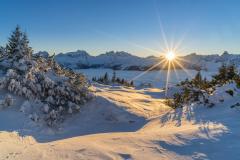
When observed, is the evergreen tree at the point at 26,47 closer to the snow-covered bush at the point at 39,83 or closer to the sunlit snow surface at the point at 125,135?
the snow-covered bush at the point at 39,83

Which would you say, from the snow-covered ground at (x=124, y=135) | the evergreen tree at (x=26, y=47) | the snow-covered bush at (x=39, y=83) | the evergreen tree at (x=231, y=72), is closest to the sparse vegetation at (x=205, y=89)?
the evergreen tree at (x=231, y=72)

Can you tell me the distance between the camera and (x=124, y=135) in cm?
1037

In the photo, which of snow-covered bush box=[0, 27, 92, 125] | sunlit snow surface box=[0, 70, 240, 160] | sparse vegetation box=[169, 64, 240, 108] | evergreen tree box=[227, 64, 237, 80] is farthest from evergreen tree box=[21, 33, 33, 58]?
evergreen tree box=[227, 64, 237, 80]

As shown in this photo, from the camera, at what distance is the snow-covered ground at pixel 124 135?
803cm

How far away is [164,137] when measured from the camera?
918cm

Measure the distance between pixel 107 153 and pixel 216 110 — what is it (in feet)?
25.9

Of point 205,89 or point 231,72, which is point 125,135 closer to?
point 205,89

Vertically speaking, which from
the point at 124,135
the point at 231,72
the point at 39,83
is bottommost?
the point at 124,135

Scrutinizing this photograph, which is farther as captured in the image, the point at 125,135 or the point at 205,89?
the point at 205,89

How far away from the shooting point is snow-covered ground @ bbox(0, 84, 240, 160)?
8.03 metres

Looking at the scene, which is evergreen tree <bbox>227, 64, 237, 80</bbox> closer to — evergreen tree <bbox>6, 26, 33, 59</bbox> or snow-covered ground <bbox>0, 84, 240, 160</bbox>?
snow-covered ground <bbox>0, 84, 240, 160</bbox>

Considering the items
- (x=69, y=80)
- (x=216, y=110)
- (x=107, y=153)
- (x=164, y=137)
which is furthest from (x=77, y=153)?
(x=69, y=80)

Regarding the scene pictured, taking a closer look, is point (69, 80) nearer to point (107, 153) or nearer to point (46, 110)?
point (46, 110)

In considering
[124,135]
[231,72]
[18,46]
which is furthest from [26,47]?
[231,72]
